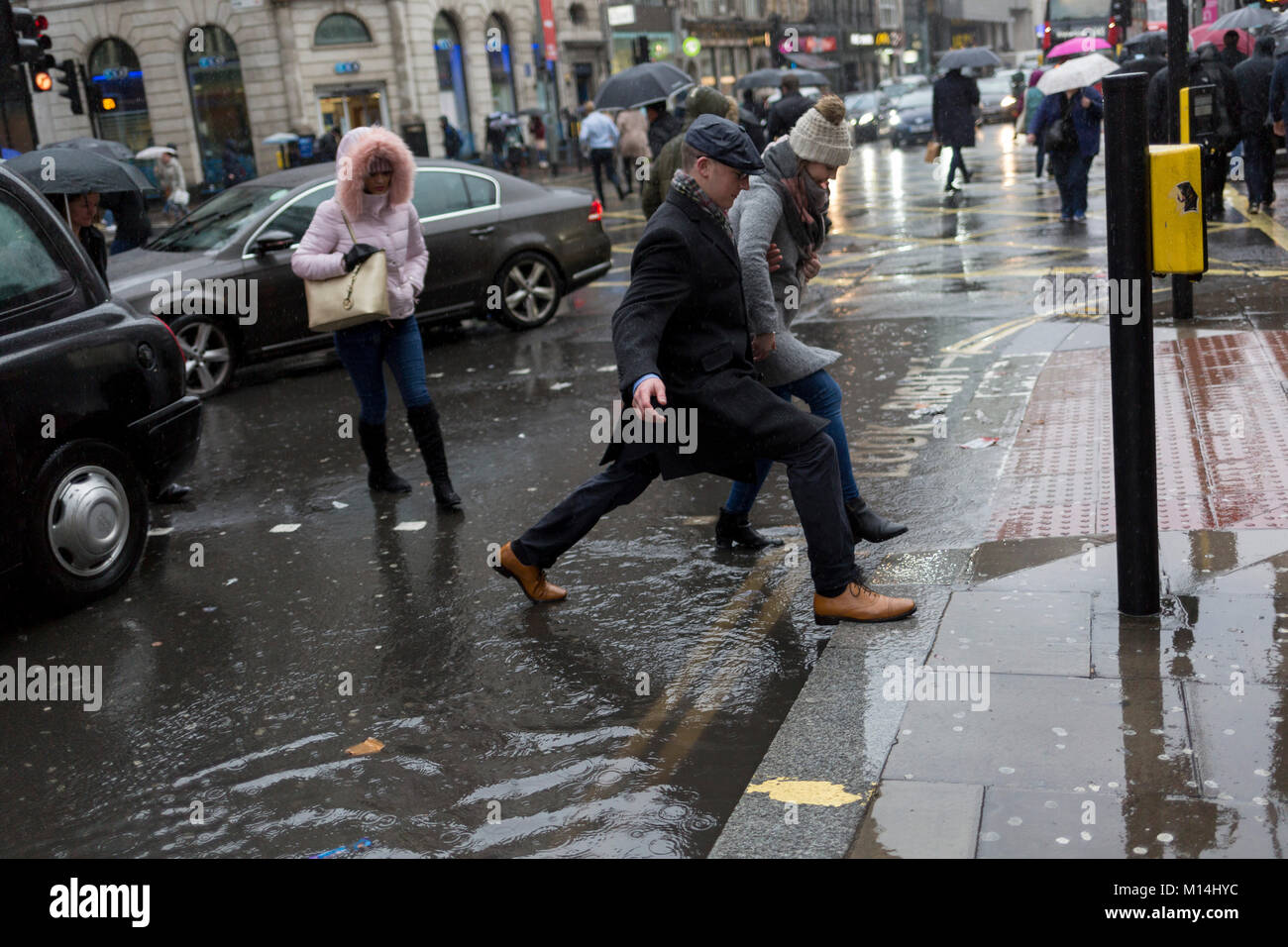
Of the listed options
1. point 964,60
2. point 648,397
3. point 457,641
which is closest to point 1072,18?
point 964,60

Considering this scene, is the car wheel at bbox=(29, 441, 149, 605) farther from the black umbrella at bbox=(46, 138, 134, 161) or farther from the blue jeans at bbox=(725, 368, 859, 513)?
the black umbrella at bbox=(46, 138, 134, 161)

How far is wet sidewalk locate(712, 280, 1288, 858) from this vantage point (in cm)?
323

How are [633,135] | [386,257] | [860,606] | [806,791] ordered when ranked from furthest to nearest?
[633,135], [386,257], [860,606], [806,791]

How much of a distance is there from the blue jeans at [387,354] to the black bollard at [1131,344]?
144 inches

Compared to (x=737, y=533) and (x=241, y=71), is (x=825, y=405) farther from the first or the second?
(x=241, y=71)

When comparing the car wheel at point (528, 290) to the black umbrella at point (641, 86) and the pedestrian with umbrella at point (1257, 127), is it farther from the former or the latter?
the pedestrian with umbrella at point (1257, 127)

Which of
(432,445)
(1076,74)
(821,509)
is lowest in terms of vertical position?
(432,445)

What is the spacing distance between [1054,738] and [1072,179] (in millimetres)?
13024

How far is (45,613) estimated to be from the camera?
19.0 ft

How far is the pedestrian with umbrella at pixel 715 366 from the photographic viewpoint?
15.1 feet

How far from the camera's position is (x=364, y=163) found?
6.65 m
